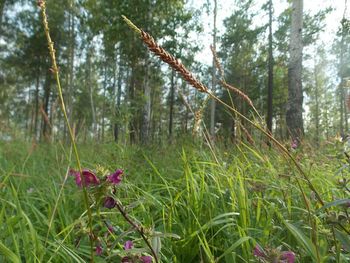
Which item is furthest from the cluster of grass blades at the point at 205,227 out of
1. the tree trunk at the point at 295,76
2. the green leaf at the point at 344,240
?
the tree trunk at the point at 295,76

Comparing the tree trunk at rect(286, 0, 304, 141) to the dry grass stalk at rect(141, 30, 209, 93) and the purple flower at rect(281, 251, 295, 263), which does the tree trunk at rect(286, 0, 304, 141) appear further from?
the dry grass stalk at rect(141, 30, 209, 93)

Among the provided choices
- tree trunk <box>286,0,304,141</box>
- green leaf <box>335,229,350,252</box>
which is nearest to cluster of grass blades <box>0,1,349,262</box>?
green leaf <box>335,229,350,252</box>

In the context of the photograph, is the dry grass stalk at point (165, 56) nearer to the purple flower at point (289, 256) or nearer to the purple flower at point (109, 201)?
the purple flower at point (109, 201)

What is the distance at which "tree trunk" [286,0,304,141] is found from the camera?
7328 mm

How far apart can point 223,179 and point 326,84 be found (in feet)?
113

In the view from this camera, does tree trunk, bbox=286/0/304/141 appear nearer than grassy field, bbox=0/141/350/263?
No

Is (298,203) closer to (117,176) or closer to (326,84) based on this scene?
(117,176)

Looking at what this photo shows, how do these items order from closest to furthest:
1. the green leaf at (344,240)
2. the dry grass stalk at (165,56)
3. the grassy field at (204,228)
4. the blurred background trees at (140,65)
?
the dry grass stalk at (165,56) → the green leaf at (344,240) → the grassy field at (204,228) → the blurred background trees at (140,65)

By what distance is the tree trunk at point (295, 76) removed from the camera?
24.0ft

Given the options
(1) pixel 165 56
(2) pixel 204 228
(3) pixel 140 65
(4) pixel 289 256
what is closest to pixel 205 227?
(2) pixel 204 228

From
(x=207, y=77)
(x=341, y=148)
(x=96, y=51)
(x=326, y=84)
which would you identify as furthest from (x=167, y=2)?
(x=326, y=84)

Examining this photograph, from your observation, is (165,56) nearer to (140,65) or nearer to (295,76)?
(295,76)

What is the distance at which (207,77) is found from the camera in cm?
3041

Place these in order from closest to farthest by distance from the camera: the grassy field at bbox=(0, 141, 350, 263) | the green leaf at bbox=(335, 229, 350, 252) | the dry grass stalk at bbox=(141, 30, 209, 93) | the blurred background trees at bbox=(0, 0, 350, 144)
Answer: the dry grass stalk at bbox=(141, 30, 209, 93) < the green leaf at bbox=(335, 229, 350, 252) < the grassy field at bbox=(0, 141, 350, 263) < the blurred background trees at bbox=(0, 0, 350, 144)
